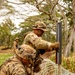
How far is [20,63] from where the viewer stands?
3.95m

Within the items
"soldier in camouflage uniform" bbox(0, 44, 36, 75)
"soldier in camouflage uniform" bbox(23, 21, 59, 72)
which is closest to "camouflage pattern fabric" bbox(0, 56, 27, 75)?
"soldier in camouflage uniform" bbox(0, 44, 36, 75)

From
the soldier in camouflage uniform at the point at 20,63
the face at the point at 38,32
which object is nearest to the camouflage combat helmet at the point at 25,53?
the soldier in camouflage uniform at the point at 20,63

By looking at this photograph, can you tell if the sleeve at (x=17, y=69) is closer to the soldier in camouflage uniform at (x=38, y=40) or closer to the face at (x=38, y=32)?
the soldier in camouflage uniform at (x=38, y=40)

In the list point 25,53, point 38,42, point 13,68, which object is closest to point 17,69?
point 13,68

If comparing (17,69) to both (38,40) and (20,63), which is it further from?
(38,40)

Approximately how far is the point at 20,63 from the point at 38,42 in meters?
2.22

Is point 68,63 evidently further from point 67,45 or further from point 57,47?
point 67,45

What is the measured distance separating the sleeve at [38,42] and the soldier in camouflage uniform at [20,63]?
5.87ft

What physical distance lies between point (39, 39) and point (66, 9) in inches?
774

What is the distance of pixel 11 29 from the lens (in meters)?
41.1

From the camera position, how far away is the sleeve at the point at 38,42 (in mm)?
5938

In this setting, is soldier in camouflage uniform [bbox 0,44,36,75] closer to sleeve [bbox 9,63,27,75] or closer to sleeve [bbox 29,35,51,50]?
sleeve [bbox 9,63,27,75]

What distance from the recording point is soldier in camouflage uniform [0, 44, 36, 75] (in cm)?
391

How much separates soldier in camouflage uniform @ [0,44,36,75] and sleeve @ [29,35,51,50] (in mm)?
1789
